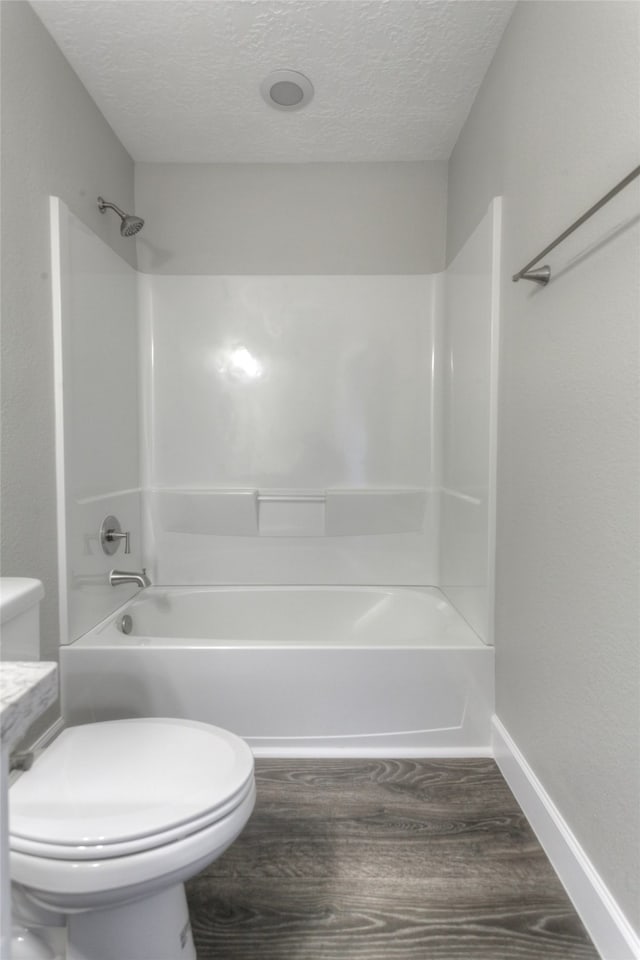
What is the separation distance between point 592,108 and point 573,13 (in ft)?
0.94

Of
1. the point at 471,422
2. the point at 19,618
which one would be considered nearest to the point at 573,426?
the point at 471,422

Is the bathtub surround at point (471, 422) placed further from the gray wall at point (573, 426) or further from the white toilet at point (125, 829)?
the white toilet at point (125, 829)

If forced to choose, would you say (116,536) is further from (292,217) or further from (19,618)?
(292,217)

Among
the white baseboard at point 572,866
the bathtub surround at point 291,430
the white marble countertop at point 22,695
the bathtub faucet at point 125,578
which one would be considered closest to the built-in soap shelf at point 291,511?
the bathtub surround at point 291,430

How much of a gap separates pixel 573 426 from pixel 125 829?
121 cm

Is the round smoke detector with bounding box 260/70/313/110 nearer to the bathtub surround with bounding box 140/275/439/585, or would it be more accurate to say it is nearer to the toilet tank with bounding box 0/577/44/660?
the bathtub surround with bounding box 140/275/439/585

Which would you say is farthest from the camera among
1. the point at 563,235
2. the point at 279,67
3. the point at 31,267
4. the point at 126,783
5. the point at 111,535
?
the point at 111,535

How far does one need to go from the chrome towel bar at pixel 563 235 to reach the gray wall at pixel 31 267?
1.44 m

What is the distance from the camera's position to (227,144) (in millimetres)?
2096

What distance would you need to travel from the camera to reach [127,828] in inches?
32.3

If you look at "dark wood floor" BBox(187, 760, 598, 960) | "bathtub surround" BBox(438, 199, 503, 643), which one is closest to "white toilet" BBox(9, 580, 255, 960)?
"dark wood floor" BBox(187, 760, 598, 960)

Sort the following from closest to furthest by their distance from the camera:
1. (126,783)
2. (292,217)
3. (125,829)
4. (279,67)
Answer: (125,829) < (126,783) < (279,67) < (292,217)

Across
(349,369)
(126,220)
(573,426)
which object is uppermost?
(126,220)

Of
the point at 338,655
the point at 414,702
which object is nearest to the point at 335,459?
the point at 338,655
